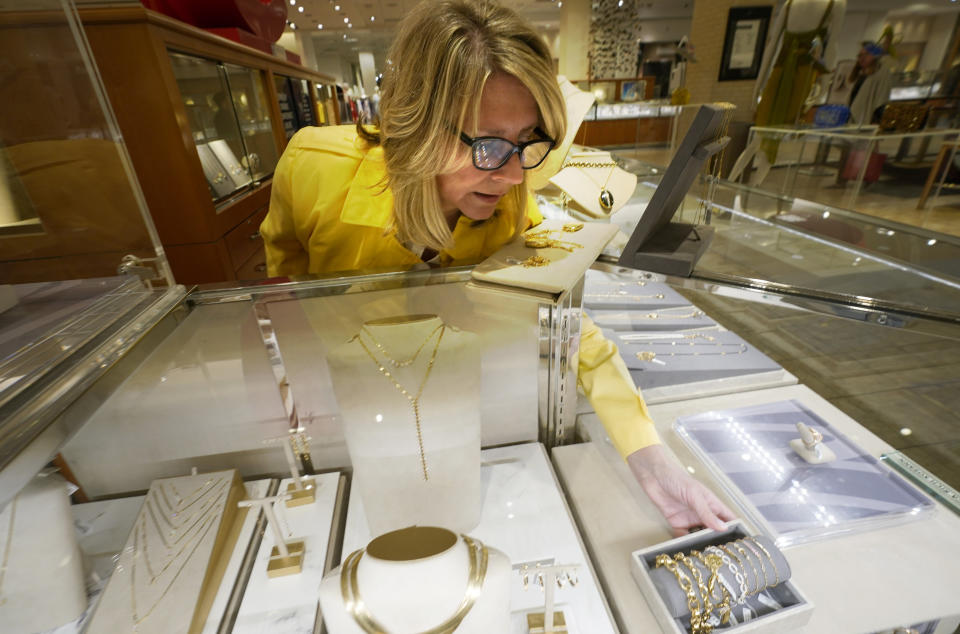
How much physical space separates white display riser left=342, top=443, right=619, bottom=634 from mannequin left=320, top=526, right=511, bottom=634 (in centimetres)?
20

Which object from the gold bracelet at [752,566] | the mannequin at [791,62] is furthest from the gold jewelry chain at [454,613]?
the mannequin at [791,62]

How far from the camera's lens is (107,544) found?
645mm

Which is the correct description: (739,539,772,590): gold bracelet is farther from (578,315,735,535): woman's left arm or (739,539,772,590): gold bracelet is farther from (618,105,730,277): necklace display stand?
(618,105,730,277): necklace display stand

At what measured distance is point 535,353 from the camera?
3.06 ft

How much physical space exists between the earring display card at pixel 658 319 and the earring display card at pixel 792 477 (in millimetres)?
506

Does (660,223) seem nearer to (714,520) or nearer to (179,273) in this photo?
(714,520)

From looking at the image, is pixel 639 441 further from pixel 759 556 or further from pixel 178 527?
pixel 178 527

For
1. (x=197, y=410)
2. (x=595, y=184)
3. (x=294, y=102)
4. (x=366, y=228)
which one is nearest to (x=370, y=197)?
(x=366, y=228)

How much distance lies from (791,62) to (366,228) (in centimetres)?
277

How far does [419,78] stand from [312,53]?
5240 millimetres

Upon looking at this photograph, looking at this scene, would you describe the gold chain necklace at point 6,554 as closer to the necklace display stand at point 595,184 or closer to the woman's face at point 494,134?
the woman's face at point 494,134

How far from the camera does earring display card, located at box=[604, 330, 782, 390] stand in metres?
1.22

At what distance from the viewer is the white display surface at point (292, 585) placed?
2.10ft

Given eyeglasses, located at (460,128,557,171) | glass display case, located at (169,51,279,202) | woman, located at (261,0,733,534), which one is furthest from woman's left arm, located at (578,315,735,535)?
glass display case, located at (169,51,279,202)
